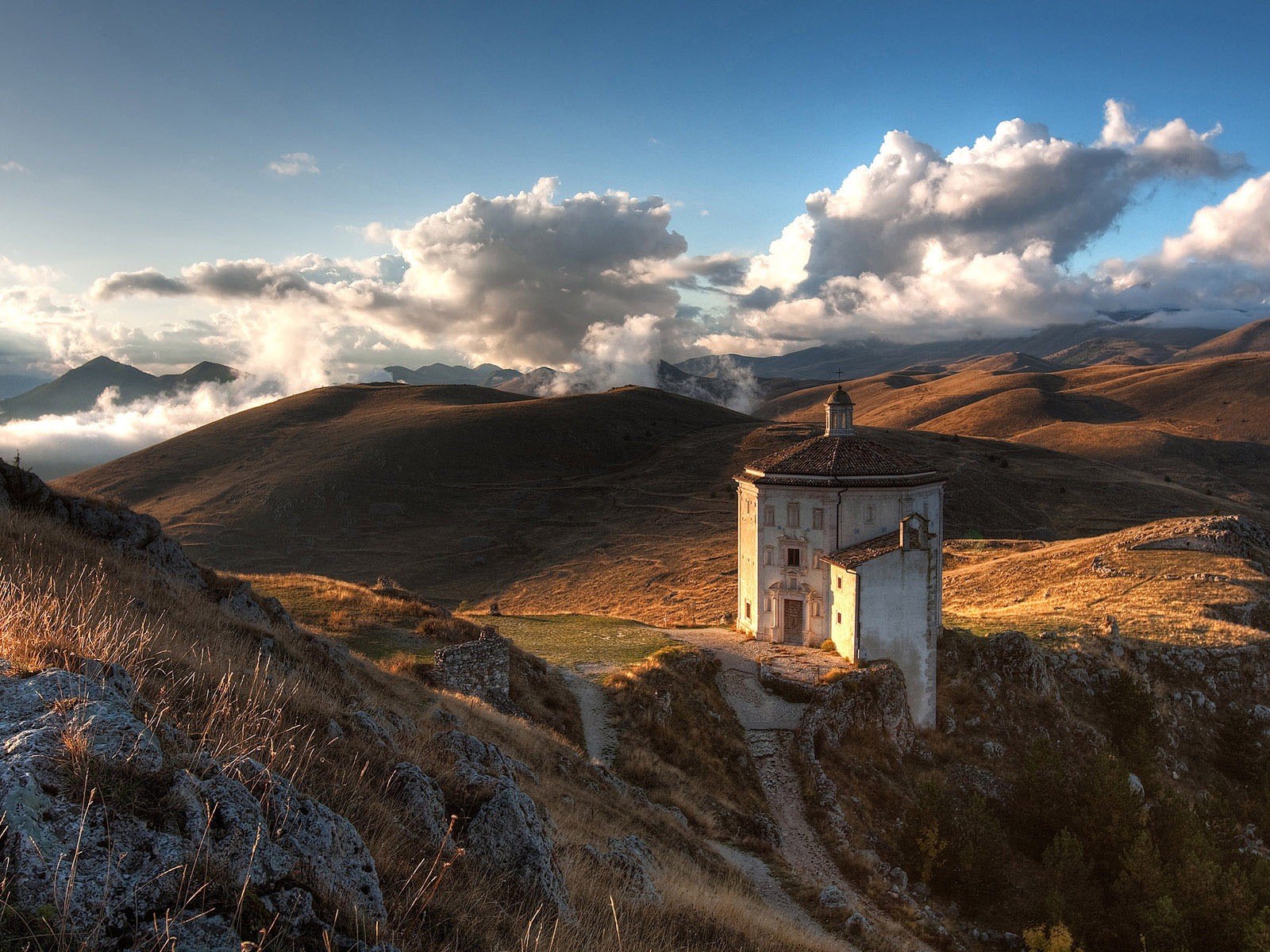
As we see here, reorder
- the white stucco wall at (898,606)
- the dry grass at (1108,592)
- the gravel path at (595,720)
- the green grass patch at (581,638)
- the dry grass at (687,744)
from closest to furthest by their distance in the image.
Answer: the dry grass at (687,744) → the gravel path at (595,720) → the white stucco wall at (898,606) → the green grass patch at (581,638) → the dry grass at (1108,592)

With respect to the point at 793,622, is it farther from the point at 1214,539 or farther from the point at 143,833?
the point at 1214,539

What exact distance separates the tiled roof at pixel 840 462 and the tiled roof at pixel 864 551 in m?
2.94

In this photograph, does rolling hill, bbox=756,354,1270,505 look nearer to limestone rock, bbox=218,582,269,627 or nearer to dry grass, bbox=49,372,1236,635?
dry grass, bbox=49,372,1236,635

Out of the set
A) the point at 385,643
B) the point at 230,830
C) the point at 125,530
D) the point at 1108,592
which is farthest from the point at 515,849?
the point at 1108,592

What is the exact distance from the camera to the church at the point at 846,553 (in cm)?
2833

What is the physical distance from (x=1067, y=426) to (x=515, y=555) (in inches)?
5024

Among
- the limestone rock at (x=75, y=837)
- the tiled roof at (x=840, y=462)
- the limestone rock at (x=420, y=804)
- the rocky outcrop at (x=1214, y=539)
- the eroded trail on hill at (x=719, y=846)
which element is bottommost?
the eroded trail on hill at (x=719, y=846)

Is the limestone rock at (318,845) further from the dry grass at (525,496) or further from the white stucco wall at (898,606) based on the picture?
the dry grass at (525,496)

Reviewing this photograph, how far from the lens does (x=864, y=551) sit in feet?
96.2

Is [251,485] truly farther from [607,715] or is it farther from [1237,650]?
[1237,650]

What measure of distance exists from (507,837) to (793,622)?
27209mm

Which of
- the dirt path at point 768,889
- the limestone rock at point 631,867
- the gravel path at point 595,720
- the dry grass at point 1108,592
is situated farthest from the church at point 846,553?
the limestone rock at point 631,867

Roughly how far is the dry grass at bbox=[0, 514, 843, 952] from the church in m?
17.3

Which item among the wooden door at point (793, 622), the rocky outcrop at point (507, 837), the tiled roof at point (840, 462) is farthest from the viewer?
the wooden door at point (793, 622)
